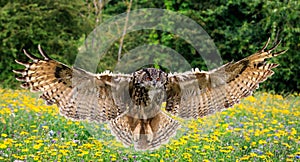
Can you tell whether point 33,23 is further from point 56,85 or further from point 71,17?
point 56,85

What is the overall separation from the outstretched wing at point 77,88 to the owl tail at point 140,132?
5.0 inches

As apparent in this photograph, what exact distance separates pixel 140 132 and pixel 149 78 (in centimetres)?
94

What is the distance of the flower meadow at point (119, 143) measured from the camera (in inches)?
196

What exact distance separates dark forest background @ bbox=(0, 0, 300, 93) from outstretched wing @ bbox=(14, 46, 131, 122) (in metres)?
9.51

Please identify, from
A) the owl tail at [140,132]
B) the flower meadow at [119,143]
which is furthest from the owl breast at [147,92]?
the flower meadow at [119,143]

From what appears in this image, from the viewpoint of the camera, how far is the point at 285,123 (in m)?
6.91

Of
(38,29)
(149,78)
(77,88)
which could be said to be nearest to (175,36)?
(38,29)

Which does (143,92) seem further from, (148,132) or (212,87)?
(212,87)

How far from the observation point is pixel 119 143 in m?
5.54

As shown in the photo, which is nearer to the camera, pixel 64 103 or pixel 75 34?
pixel 64 103

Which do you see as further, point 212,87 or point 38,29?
point 38,29

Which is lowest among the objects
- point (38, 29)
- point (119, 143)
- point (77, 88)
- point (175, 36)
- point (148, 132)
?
point (119, 143)

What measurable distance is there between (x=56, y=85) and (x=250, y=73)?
195cm

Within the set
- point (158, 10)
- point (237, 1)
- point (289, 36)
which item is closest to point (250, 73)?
point (289, 36)
